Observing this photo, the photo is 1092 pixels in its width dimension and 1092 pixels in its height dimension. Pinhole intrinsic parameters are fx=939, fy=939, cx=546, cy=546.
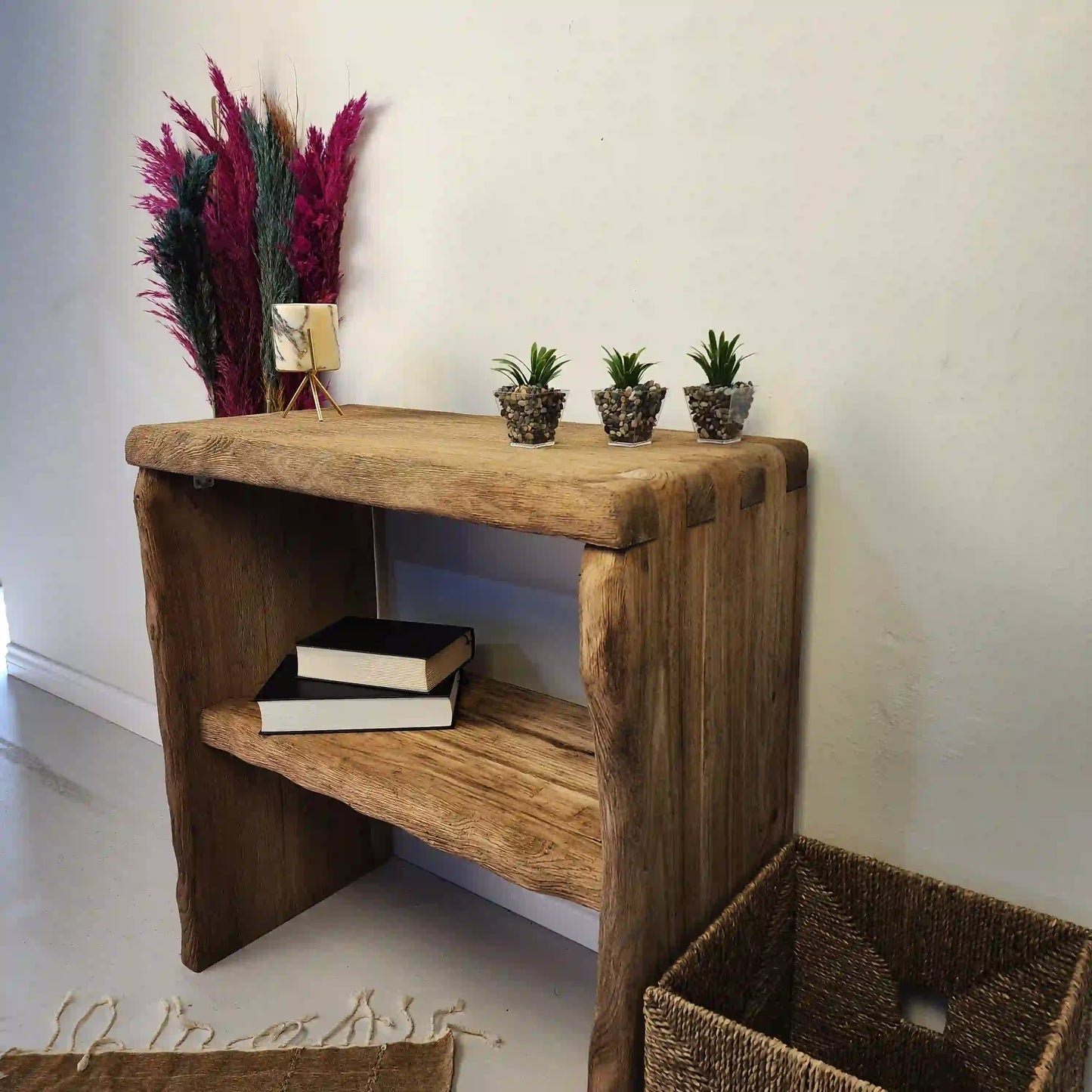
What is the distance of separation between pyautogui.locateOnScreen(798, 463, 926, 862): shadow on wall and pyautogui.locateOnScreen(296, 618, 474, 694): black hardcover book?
442 mm

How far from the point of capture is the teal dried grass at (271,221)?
1.33 meters

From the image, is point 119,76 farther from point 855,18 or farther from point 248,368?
point 855,18

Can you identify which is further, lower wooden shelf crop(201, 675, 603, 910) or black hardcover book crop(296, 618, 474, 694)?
black hardcover book crop(296, 618, 474, 694)

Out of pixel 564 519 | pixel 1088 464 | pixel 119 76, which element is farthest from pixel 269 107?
pixel 1088 464

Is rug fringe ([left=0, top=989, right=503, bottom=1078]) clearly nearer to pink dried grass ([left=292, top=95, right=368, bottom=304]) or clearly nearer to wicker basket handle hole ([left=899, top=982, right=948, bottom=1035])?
wicker basket handle hole ([left=899, top=982, right=948, bottom=1035])

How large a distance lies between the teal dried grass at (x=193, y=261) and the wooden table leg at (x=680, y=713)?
36.3 inches

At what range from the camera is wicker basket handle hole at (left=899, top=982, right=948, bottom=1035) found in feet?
3.24

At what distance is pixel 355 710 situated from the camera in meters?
1.15

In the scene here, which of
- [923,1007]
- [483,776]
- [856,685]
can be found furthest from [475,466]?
[923,1007]

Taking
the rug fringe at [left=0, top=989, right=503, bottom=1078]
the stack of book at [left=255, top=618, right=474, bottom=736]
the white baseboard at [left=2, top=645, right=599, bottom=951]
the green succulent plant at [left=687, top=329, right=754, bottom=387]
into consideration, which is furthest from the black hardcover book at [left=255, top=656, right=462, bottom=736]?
the green succulent plant at [left=687, top=329, right=754, bottom=387]

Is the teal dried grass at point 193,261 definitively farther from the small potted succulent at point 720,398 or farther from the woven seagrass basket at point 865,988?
the woven seagrass basket at point 865,988

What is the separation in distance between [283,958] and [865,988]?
794 mm

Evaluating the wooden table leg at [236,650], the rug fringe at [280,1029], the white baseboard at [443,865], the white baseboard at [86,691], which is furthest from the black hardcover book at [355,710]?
the white baseboard at [86,691]

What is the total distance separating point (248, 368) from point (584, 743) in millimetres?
797
